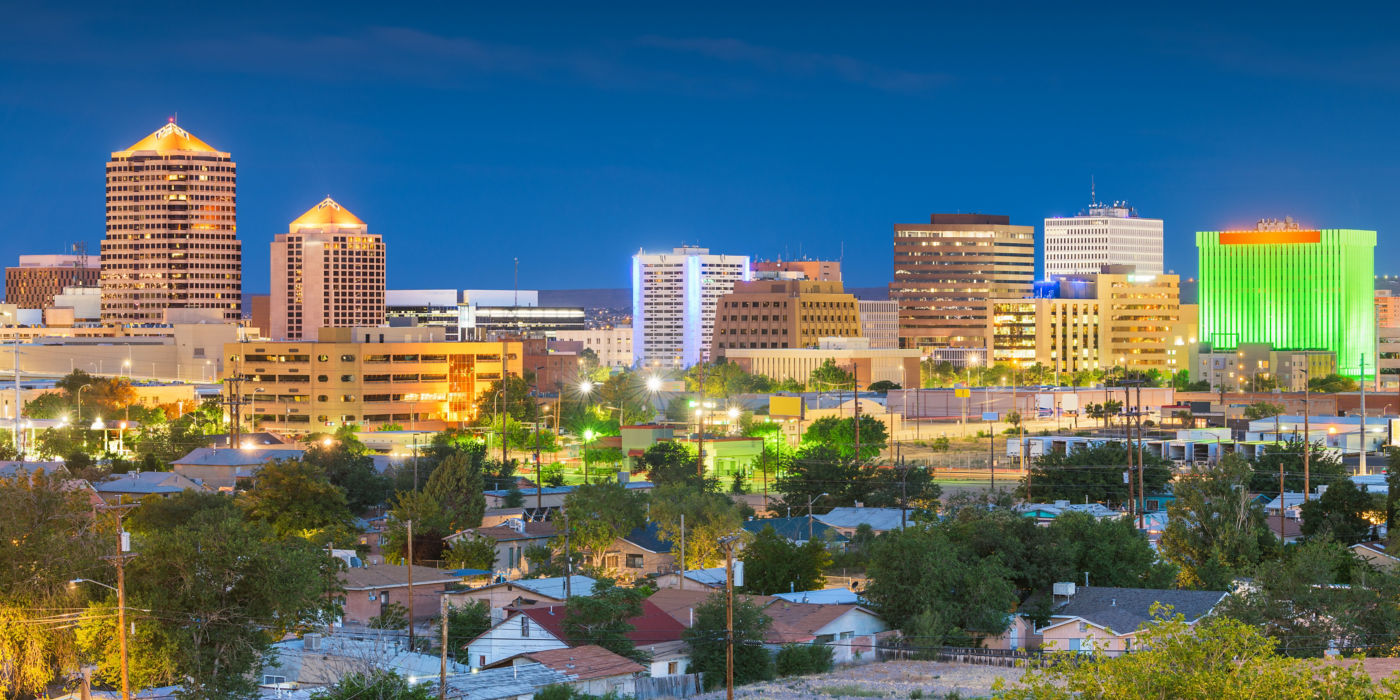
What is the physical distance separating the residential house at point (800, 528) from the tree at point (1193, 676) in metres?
36.1

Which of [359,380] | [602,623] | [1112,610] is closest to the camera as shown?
[602,623]

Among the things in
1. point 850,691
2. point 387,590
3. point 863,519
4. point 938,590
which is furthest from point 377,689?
point 863,519

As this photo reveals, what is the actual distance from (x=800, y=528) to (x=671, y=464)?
2248 centimetres

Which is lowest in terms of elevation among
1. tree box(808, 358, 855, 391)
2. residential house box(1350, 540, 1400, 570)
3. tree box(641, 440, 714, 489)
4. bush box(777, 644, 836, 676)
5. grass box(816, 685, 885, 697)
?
grass box(816, 685, 885, 697)

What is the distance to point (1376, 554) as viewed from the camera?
54.1m

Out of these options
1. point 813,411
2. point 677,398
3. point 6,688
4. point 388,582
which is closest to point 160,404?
point 677,398

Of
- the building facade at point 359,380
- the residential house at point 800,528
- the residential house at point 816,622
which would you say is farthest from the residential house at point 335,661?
the building facade at point 359,380

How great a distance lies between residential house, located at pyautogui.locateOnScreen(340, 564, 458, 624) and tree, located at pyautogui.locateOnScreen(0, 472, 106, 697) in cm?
718

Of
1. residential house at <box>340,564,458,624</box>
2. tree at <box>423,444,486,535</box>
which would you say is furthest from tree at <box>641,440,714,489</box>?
residential house at <box>340,564,458,624</box>

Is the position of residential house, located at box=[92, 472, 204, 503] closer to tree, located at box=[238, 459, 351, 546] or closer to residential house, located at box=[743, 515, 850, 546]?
tree, located at box=[238, 459, 351, 546]

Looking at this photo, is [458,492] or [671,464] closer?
[458,492]

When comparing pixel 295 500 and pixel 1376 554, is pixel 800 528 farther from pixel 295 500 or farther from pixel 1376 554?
pixel 1376 554

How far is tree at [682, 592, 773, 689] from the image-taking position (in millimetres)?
41344

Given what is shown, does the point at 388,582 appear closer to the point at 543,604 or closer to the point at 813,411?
the point at 543,604
